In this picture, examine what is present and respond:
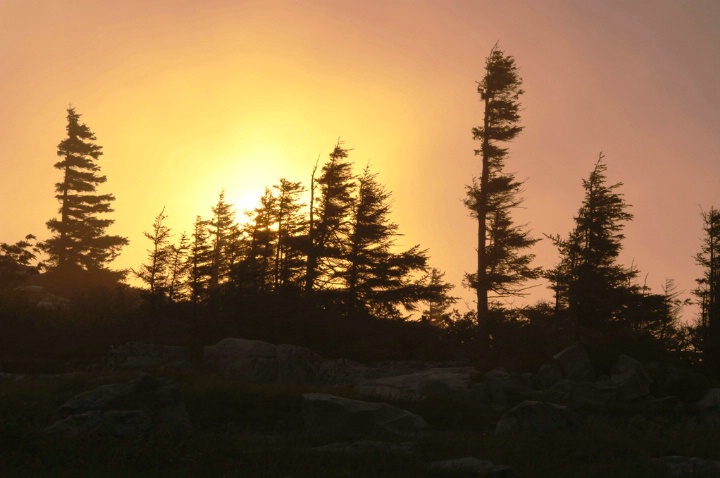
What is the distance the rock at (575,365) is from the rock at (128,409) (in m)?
13.8

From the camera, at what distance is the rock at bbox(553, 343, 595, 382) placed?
2423 centimetres

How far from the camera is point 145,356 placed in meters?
24.4

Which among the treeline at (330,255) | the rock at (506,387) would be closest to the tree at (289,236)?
the treeline at (330,255)

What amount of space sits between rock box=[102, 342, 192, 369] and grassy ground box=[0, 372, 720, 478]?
385cm

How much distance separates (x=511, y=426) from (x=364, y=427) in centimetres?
350

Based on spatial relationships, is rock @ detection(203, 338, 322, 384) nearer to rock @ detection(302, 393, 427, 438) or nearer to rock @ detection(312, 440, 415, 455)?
rock @ detection(302, 393, 427, 438)

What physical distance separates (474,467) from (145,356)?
50.5ft

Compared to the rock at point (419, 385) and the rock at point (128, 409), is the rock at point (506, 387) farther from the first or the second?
the rock at point (128, 409)

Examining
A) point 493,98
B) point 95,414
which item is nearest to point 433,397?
point 95,414

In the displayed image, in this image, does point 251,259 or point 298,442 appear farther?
point 251,259

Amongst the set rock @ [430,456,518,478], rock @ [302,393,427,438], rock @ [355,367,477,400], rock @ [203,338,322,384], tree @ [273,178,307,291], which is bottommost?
rock @ [430,456,518,478]

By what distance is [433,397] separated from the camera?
67.7ft

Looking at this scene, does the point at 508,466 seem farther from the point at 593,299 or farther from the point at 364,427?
the point at 593,299

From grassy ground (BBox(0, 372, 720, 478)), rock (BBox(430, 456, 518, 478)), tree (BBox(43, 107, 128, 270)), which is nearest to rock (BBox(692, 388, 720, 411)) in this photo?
grassy ground (BBox(0, 372, 720, 478))
